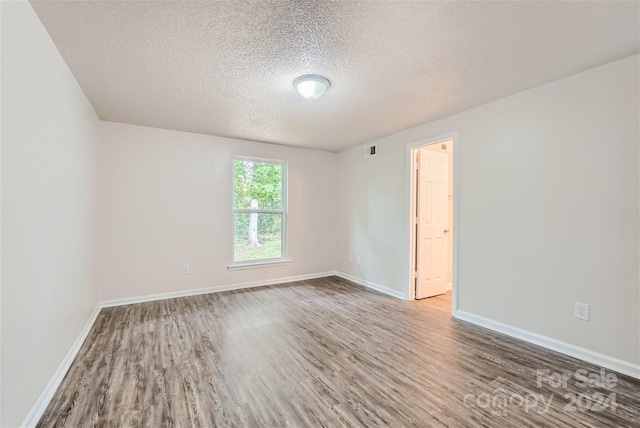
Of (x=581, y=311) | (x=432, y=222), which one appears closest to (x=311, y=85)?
(x=432, y=222)

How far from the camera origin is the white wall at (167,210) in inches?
143

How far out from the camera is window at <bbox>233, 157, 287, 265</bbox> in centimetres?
454

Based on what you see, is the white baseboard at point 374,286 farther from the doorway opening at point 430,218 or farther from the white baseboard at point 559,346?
the white baseboard at point 559,346

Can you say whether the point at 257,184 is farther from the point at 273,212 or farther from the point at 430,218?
the point at 430,218

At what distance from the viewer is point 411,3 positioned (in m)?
1.58

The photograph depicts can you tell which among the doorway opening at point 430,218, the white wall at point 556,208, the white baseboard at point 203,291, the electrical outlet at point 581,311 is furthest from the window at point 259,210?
the electrical outlet at point 581,311

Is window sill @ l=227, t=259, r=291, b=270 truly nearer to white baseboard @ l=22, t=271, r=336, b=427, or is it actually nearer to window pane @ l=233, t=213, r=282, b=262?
window pane @ l=233, t=213, r=282, b=262

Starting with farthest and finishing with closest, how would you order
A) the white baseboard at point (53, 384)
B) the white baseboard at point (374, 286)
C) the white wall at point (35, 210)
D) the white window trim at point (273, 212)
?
the white window trim at point (273, 212)
the white baseboard at point (374, 286)
the white baseboard at point (53, 384)
the white wall at point (35, 210)

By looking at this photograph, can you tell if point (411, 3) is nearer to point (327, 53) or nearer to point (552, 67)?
point (327, 53)

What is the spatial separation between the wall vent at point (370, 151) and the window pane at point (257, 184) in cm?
145

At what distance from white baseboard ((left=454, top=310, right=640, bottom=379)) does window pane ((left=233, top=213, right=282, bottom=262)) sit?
115 inches

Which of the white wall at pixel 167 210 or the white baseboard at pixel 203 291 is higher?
Answer: the white wall at pixel 167 210

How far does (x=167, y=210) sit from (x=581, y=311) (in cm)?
461

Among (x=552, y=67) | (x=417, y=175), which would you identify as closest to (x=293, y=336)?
(x=417, y=175)
